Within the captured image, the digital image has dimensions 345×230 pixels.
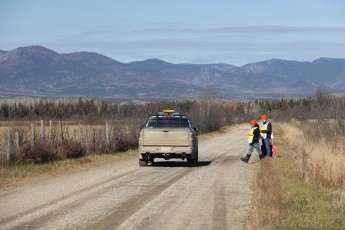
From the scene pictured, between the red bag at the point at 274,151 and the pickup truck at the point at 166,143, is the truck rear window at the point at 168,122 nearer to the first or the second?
the pickup truck at the point at 166,143

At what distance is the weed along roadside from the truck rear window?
6.25m

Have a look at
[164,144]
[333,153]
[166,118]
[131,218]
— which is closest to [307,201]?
[131,218]

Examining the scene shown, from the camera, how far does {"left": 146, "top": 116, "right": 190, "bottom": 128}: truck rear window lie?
78.0 ft

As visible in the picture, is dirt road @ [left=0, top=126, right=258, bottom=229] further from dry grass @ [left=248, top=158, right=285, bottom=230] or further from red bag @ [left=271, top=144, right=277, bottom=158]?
red bag @ [left=271, top=144, right=277, bottom=158]

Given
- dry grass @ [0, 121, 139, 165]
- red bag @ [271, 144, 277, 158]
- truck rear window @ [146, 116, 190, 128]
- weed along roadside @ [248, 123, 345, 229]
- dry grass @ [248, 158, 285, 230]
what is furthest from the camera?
red bag @ [271, 144, 277, 158]

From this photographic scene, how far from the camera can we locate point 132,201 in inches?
523

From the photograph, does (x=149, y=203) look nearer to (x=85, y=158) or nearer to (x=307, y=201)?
(x=307, y=201)

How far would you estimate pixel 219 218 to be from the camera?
36.9ft

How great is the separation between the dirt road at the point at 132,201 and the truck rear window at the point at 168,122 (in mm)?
3260

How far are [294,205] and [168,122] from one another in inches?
460


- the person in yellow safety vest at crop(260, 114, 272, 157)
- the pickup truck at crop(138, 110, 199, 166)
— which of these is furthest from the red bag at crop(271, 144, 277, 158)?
the pickup truck at crop(138, 110, 199, 166)

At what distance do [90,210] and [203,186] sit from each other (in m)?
Answer: 4.97

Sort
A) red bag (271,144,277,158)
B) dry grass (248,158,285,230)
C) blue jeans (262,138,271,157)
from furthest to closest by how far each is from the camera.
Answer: red bag (271,144,277,158) → blue jeans (262,138,271,157) → dry grass (248,158,285,230)

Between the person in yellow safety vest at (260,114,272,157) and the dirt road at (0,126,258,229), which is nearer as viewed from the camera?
the dirt road at (0,126,258,229)
